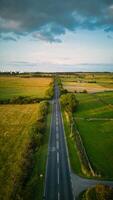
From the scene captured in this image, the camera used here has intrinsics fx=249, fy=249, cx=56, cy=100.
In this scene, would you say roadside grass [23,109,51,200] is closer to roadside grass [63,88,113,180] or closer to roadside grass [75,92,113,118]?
roadside grass [63,88,113,180]

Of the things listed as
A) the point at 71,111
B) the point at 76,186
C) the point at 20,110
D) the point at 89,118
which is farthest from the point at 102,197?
the point at 20,110

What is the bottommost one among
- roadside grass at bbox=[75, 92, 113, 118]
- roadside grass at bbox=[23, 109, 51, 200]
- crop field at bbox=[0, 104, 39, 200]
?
roadside grass at bbox=[23, 109, 51, 200]

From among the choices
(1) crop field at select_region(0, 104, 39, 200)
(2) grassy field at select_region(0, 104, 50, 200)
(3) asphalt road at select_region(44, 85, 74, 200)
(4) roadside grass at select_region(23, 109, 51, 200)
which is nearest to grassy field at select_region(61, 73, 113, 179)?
(3) asphalt road at select_region(44, 85, 74, 200)

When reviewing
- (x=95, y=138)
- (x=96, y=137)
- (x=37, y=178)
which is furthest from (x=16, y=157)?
(x=96, y=137)

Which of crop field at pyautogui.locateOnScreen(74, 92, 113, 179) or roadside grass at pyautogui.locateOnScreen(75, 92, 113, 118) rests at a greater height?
roadside grass at pyautogui.locateOnScreen(75, 92, 113, 118)

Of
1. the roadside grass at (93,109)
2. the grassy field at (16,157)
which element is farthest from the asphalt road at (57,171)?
the roadside grass at (93,109)

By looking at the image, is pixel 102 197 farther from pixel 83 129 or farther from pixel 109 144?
pixel 83 129

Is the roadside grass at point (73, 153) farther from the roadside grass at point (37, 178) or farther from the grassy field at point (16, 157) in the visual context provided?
the grassy field at point (16, 157)
